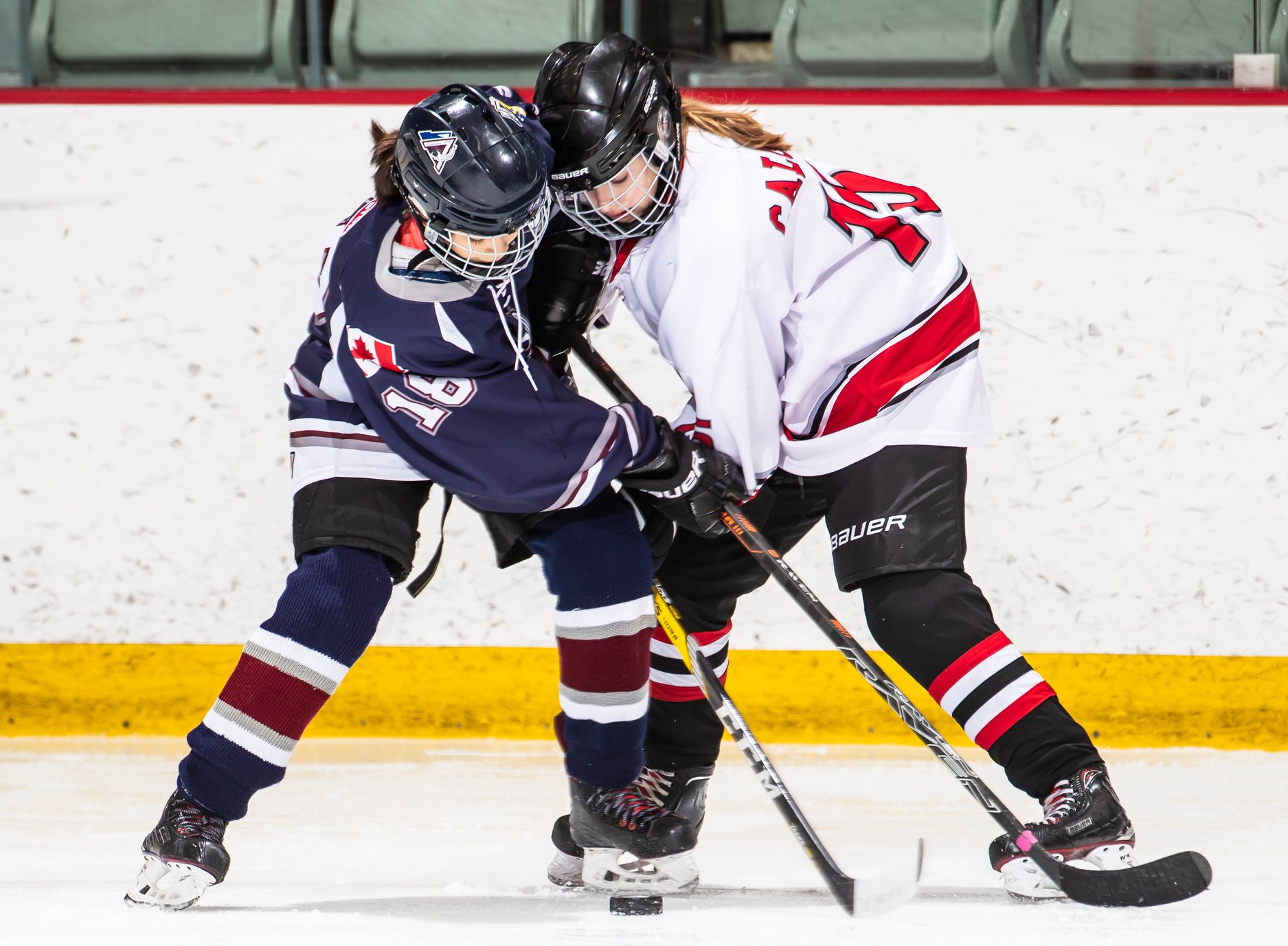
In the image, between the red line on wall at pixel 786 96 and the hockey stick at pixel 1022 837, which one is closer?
the hockey stick at pixel 1022 837

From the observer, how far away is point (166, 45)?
2.95 metres

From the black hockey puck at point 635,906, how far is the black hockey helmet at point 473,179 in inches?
30.7

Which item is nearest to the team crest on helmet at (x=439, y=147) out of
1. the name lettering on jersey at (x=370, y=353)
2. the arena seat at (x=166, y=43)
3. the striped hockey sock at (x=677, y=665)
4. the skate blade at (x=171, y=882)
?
the name lettering on jersey at (x=370, y=353)

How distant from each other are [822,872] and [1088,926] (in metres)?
0.30

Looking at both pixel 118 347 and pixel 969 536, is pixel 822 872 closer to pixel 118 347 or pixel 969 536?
pixel 969 536

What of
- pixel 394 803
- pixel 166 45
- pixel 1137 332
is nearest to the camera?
pixel 394 803

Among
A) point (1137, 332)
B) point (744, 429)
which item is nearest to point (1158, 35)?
point (1137, 332)

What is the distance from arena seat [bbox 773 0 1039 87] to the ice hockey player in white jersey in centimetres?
105

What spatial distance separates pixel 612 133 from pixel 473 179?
0.64ft

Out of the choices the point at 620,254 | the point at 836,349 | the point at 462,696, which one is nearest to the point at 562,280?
the point at 620,254

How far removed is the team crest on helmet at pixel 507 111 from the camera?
62.1 inches

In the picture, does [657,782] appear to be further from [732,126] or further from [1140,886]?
[732,126]

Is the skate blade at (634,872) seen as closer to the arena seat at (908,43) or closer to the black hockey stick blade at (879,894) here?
the black hockey stick blade at (879,894)

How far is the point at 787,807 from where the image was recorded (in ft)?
5.65
